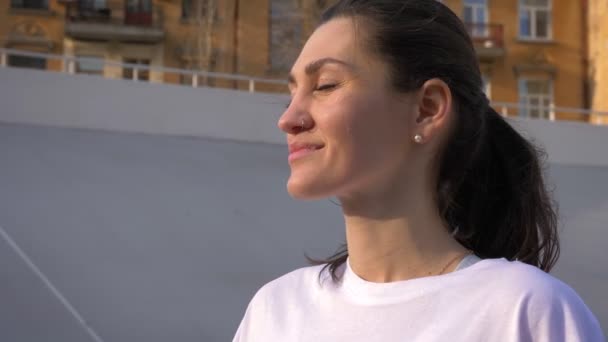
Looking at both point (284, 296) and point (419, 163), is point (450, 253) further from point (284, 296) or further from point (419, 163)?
point (284, 296)

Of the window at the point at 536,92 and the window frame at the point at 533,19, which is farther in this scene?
the window frame at the point at 533,19

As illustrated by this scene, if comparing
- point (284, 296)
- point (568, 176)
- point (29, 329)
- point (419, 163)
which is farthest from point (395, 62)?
point (568, 176)

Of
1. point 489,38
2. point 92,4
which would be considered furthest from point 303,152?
point 489,38

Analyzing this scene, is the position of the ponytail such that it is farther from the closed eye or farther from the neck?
the closed eye

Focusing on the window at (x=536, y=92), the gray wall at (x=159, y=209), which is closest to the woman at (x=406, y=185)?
the gray wall at (x=159, y=209)

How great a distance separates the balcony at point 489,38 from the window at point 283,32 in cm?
346

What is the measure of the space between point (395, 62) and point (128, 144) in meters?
7.50

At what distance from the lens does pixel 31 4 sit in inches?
665

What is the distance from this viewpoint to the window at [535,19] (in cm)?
1850

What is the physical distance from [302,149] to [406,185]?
16 cm

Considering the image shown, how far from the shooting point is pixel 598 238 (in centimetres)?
831

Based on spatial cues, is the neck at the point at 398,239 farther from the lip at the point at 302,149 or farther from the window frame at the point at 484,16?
the window frame at the point at 484,16

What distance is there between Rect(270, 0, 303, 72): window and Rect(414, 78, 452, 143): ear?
619 inches

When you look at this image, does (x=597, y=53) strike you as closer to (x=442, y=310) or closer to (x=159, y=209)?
(x=159, y=209)
